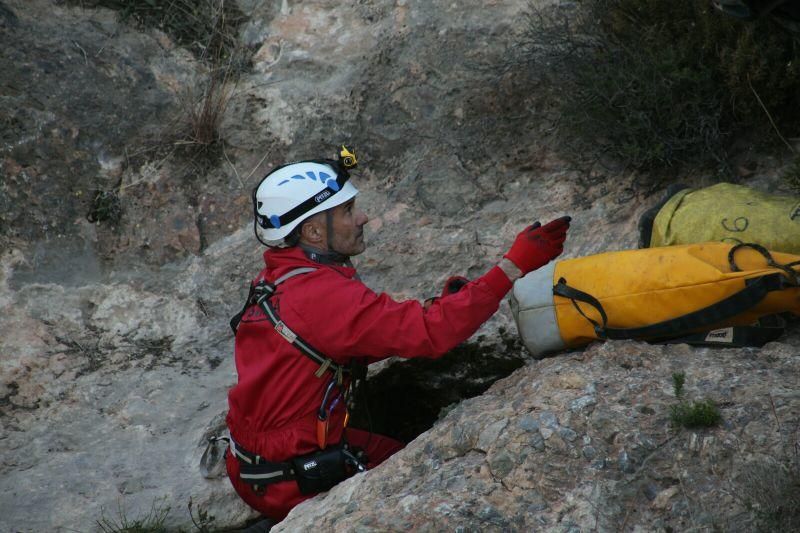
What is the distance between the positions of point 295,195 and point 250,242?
1.76 metres

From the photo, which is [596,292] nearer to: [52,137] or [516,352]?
[516,352]

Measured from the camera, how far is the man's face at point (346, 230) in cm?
440

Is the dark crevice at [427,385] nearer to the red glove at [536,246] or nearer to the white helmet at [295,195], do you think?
the red glove at [536,246]

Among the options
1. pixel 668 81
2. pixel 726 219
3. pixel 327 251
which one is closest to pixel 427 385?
pixel 327 251

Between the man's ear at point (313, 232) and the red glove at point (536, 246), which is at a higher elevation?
the red glove at point (536, 246)

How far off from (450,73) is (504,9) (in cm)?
61

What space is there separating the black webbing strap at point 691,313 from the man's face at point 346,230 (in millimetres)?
1003

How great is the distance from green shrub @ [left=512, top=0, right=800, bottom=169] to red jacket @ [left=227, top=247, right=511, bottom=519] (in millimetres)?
1801

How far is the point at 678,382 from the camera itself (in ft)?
11.7

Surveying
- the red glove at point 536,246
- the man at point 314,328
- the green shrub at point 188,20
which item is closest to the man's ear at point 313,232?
the man at point 314,328

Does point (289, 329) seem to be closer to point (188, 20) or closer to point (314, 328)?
point (314, 328)

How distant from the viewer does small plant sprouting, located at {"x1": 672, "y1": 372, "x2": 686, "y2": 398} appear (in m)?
3.54

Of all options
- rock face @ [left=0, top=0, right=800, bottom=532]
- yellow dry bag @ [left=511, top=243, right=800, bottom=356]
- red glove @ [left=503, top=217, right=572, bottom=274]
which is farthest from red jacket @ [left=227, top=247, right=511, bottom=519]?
rock face @ [left=0, top=0, right=800, bottom=532]

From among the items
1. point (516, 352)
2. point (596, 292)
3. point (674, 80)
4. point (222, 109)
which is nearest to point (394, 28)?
point (222, 109)
